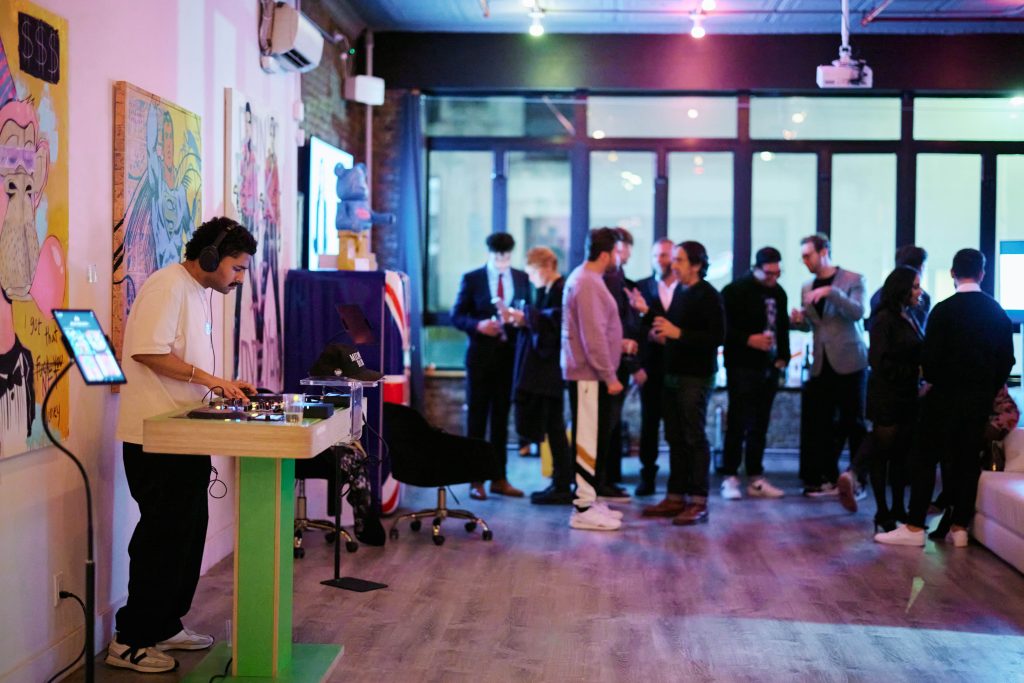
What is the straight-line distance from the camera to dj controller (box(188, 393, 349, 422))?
147 inches

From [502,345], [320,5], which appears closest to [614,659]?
[502,345]

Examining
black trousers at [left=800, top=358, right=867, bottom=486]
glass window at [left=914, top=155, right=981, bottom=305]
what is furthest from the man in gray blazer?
glass window at [left=914, top=155, right=981, bottom=305]

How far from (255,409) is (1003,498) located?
401 cm

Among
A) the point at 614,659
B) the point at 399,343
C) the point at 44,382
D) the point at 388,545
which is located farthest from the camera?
the point at 399,343

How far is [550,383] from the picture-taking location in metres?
7.18

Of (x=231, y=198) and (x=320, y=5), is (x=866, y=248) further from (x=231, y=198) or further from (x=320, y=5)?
(x=231, y=198)

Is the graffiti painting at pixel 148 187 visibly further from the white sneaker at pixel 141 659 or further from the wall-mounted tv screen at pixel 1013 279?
the wall-mounted tv screen at pixel 1013 279

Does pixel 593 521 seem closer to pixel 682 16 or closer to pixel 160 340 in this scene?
pixel 160 340

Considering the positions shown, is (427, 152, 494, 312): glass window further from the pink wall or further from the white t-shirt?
the white t-shirt

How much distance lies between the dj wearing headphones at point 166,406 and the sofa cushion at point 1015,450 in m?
4.26

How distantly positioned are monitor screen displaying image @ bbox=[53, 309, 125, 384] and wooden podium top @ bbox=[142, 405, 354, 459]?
478mm

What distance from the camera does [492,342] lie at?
763 cm

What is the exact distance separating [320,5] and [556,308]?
2.63 meters

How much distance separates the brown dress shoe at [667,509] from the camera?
6.98 metres
